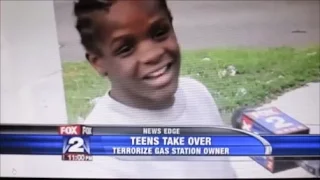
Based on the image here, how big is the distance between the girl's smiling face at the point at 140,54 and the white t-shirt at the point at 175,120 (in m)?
0.02

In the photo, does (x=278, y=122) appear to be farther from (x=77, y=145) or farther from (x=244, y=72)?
(x=77, y=145)

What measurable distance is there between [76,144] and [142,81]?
Answer: 19 cm

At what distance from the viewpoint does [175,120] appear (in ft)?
3.65

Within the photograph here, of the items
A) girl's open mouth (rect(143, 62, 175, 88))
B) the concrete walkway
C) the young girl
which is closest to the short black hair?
the young girl

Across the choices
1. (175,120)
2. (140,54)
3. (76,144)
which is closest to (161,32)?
(140,54)

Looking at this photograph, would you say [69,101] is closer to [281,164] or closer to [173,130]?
[173,130]

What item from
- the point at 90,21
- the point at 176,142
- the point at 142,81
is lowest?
the point at 176,142

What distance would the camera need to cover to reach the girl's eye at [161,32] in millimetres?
1093

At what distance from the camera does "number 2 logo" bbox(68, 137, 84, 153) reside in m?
1.12

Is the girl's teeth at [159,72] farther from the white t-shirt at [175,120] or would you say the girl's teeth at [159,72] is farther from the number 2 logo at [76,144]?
the number 2 logo at [76,144]

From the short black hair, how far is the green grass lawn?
1.6 inches

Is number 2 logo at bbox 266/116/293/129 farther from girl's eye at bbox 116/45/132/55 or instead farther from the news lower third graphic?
girl's eye at bbox 116/45/132/55

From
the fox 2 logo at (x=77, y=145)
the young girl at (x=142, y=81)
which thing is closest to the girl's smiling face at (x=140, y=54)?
the young girl at (x=142, y=81)

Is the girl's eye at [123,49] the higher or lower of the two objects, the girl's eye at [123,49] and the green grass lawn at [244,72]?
the higher
